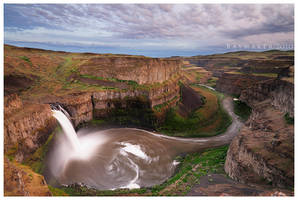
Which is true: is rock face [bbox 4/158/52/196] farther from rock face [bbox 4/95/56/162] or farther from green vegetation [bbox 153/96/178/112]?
green vegetation [bbox 153/96/178/112]

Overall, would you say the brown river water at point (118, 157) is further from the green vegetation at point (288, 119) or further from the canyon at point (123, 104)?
the green vegetation at point (288, 119)

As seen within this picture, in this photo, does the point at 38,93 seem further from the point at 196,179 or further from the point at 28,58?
the point at 196,179

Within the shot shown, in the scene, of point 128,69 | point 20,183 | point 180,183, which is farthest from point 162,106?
point 20,183

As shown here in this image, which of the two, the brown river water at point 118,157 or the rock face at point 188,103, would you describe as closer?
the brown river water at point 118,157

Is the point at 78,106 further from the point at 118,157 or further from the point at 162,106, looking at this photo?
the point at 162,106

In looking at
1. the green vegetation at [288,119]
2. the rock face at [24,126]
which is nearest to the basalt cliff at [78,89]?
the rock face at [24,126]

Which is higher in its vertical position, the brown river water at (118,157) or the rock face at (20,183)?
the rock face at (20,183)
